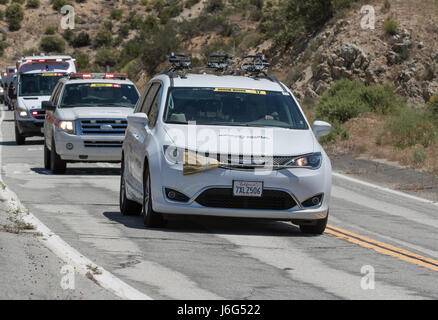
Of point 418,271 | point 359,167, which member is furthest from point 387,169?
point 418,271

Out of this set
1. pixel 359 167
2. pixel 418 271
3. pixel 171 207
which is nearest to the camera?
pixel 418 271

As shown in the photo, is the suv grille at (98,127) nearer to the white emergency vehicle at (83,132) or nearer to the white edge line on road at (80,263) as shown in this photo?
the white emergency vehicle at (83,132)

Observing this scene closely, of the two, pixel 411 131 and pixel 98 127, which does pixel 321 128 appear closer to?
pixel 98 127

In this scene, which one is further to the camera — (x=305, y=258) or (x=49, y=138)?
(x=49, y=138)

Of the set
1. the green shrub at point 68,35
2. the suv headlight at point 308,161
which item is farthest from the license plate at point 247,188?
the green shrub at point 68,35

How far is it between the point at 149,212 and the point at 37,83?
64.2 feet

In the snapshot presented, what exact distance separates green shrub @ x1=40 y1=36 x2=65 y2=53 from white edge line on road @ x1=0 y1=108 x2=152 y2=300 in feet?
271

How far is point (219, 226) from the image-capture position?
1170cm

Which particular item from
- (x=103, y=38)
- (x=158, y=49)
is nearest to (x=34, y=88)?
(x=158, y=49)

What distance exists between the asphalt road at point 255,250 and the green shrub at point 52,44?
79074mm

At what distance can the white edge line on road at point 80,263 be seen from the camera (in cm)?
738

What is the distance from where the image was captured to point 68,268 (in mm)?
8141
